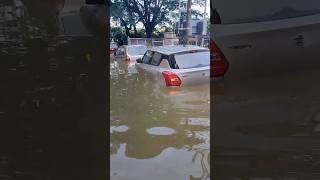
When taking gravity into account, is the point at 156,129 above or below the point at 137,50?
below

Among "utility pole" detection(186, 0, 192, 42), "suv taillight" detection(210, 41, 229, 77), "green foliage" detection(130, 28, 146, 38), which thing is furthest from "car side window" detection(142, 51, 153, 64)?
"suv taillight" detection(210, 41, 229, 77)

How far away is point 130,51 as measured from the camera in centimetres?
275

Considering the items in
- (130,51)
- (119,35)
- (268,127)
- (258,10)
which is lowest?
(268,127)

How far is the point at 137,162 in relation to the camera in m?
2.57

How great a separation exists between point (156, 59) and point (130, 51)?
0.22m

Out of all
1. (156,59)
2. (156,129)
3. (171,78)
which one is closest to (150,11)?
(156,59)

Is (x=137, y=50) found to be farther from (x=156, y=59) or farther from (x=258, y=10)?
(x=258, y=10)

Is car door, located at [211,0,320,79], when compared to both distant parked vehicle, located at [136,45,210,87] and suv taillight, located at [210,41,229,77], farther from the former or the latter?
distant parked vehicle, located at [136,45,210,87]

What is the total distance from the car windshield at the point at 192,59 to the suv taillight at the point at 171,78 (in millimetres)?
103

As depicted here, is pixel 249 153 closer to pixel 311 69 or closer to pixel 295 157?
pixel 295 157
